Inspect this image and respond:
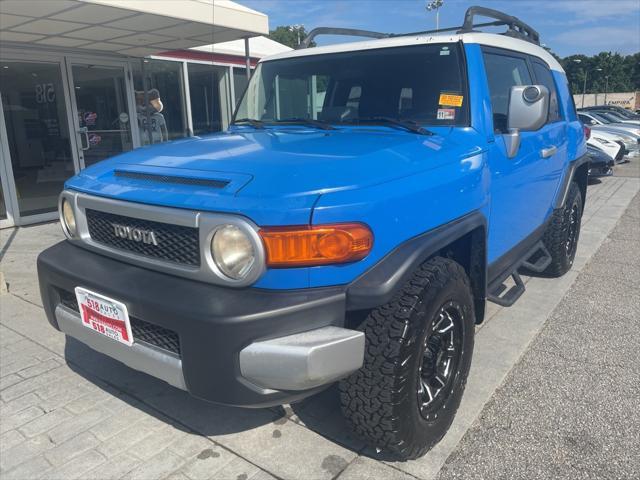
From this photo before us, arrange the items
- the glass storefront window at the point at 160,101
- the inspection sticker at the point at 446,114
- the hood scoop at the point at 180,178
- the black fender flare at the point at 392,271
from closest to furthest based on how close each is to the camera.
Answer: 1. the black fender flare at the point at 392,271
2. the hood scoop at the point at 180,178
3. the inspection sticker at the point at 446,114
4. the glass storefront window at the point at 160,101

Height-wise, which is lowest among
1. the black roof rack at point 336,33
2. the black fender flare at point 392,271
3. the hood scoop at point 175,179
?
the black fender flare at point 392,271

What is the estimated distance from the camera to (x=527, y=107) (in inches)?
109

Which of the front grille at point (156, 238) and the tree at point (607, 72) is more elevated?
the tree at point (607, 72)

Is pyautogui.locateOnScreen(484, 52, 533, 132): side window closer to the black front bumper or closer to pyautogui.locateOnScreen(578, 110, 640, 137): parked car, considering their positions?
the black front bumper

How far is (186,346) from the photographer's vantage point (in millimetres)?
1855

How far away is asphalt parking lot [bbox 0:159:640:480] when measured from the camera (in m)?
2.28

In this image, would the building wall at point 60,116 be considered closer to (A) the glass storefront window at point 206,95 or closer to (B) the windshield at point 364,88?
(A) the glass storefront window at point 206,95

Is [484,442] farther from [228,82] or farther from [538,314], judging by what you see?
[228,82]

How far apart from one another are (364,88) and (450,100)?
556 millimetres

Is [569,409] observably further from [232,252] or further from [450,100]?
[232,252]

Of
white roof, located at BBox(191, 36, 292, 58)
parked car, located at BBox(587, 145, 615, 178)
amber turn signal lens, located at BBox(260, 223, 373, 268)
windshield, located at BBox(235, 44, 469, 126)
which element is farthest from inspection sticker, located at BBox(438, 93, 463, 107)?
parked car, located at BBox(587, 145, 615, 178)

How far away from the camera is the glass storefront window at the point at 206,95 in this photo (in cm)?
1073

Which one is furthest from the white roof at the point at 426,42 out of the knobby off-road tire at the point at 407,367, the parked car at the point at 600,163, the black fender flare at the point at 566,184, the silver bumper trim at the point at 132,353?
the parked car at the point at 600,163

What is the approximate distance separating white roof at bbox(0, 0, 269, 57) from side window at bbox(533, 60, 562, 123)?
410 centimetres
